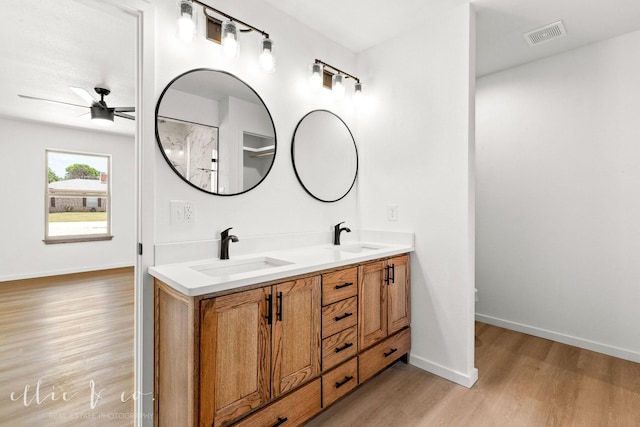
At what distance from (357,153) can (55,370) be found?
110 inches

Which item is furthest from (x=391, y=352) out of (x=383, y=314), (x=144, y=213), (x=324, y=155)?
(x=144, y=213)

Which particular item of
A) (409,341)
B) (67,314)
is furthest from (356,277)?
(67,314)

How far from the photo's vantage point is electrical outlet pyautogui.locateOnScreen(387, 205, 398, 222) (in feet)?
8.06

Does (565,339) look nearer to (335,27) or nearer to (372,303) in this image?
(372,303)

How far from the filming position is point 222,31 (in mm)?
1678

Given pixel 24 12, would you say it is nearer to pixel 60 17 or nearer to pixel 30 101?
pixel 60 17

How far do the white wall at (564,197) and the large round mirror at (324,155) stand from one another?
4.92 ft

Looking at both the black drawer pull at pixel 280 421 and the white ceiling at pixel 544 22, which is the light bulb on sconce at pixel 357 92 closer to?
the white ceiling at pixel 544 22

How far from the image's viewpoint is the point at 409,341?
233 centimetres

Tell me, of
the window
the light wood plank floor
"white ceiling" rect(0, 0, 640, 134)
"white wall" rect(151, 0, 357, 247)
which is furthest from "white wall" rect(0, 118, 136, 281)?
"white wall" rect(151, 0, 357, 247)

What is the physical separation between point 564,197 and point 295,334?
2.63 m

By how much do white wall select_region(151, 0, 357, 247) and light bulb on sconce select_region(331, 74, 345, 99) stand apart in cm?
13

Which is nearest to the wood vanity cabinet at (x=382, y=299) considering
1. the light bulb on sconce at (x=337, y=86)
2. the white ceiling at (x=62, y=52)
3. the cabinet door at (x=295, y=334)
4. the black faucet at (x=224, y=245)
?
the cabinet door at (x=295, y=334)

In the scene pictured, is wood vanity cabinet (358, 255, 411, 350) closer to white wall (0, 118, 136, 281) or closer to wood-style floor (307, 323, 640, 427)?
wood-style floor (307, 323, 640, 427)
